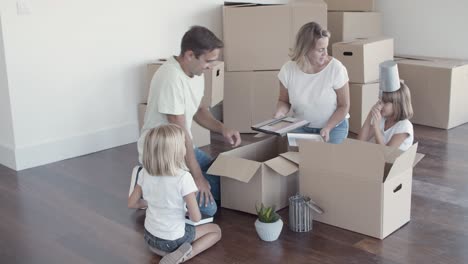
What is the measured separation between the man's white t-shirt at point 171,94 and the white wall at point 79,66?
1.36m

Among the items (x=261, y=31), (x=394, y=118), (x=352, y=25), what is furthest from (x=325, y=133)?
(x=352, y=25)

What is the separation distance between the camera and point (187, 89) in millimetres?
3143

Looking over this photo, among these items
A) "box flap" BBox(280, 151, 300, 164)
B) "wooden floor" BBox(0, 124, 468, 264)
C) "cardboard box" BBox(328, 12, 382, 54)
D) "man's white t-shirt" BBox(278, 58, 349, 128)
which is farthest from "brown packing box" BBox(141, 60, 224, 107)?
"box flap" BBox(280, 151, 300, 164)

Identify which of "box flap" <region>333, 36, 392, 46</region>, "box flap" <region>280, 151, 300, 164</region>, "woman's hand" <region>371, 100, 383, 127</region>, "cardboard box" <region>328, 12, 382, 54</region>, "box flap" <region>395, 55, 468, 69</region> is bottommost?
"box flap" <region>280, 151, 300, 164</region>

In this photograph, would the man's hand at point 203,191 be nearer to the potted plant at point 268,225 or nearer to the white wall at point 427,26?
the potted plant at point 268,225

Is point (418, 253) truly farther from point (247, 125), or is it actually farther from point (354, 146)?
point (247, 125)

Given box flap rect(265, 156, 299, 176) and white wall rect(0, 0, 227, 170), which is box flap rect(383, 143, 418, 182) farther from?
white wall rect(0, 0, 227, 170)

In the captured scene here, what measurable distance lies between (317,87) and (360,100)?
145 cm

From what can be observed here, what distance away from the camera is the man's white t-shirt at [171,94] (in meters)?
3.09

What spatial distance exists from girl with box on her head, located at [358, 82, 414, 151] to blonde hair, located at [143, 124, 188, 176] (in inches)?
46.4

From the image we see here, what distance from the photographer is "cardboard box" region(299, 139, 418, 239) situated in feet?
9.58

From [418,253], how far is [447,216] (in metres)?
0.50

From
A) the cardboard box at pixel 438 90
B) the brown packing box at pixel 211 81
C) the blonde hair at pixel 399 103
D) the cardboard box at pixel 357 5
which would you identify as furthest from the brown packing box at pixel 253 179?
the cardboard box at pixel 357 5

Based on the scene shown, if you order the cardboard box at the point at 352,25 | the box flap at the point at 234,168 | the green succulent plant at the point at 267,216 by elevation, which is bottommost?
the green succulent plant at the point at 267,216
